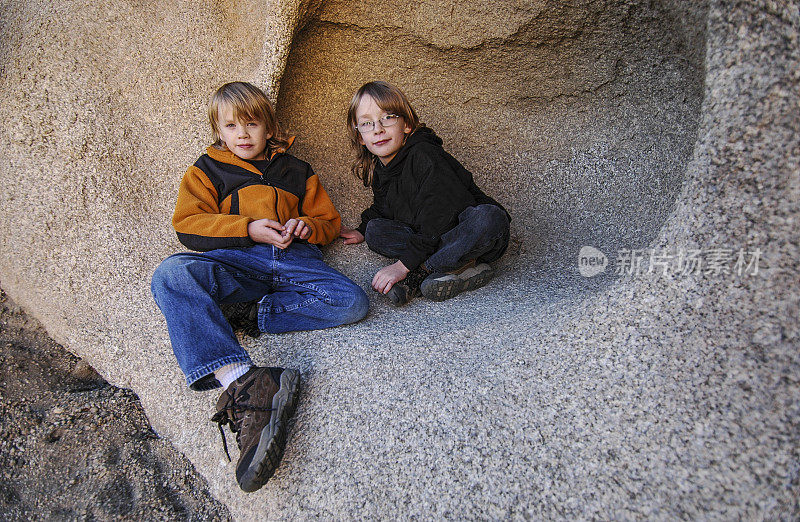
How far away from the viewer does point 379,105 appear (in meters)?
1.68

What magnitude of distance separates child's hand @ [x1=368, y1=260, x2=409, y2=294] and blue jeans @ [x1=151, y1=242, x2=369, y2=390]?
0.10 metres

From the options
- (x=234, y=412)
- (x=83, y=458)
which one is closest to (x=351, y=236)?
(x=234, y=412)

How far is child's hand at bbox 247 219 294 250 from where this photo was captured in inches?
59.2

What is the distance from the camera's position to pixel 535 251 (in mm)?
1862

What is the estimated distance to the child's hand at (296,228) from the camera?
5.07ft

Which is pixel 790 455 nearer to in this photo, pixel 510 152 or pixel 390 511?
pixel 390 511

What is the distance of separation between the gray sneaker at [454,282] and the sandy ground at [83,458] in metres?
0.82

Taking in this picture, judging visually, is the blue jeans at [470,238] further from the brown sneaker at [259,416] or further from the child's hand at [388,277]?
the brown sneaker at [259,416]

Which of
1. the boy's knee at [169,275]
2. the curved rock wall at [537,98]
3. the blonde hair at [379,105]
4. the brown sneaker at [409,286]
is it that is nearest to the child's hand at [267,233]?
the boy's knee at [169,275]

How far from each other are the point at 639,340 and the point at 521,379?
0.25 meters

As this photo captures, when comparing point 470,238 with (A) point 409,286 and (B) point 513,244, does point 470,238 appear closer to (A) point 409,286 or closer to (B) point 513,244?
(A) point 409,286

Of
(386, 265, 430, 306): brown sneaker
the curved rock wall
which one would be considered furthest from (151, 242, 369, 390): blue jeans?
the curved rock wall

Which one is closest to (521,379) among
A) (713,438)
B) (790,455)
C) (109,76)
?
(713,438)

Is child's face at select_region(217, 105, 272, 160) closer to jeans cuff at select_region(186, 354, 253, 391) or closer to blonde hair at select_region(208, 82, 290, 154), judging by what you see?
blonde hair at select_region(208, 82, 290, 154)
